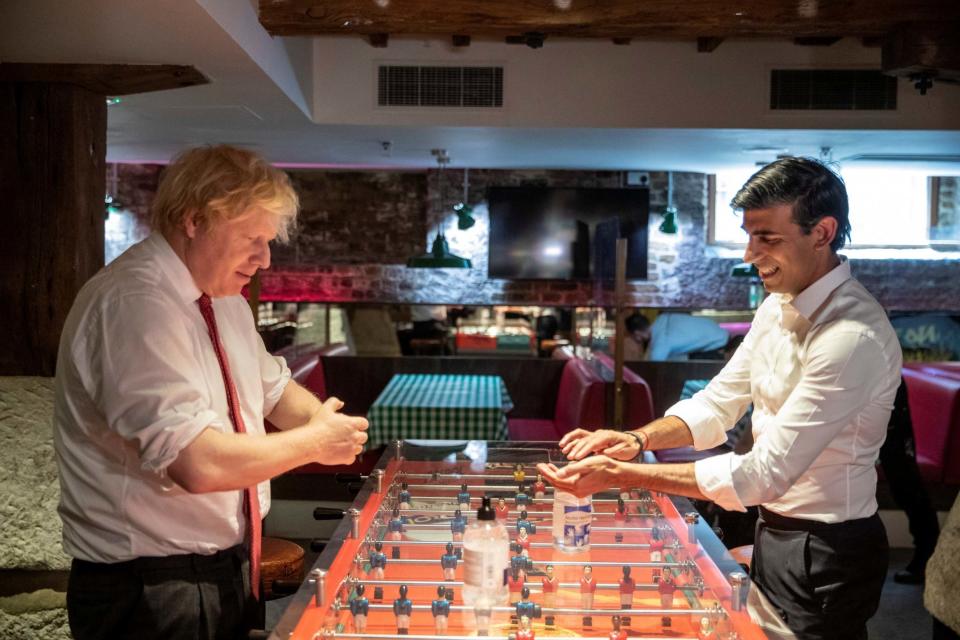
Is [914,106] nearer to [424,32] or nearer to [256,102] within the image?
[424,32]

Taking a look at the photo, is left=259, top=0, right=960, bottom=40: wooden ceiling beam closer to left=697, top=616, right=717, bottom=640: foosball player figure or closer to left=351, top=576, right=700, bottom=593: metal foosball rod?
left=351, top=576, right=700, bottom=593: metal foosball rod

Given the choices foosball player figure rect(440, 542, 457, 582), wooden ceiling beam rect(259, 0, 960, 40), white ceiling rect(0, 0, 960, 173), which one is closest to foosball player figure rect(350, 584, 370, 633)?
foosball player figure rect(440, 542, 457, 582)

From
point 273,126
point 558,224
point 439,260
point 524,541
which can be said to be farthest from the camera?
point 558,224

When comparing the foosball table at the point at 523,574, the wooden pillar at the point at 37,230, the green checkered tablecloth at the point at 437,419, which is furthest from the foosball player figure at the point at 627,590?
the green checkered tablecloth at the point at 437,419

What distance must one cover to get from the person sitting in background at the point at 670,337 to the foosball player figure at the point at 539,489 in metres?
4.61

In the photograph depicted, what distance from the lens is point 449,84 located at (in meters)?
5.82

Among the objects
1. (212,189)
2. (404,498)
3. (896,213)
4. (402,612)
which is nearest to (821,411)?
(402,612)

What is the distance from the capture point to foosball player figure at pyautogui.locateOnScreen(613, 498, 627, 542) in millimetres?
2439

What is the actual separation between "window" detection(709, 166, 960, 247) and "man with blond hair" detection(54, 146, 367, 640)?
789 cm

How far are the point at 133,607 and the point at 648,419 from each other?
413 cm

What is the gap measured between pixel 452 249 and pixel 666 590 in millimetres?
7452

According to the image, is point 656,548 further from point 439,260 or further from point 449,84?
point 439,260

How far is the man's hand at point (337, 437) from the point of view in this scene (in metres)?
2.06

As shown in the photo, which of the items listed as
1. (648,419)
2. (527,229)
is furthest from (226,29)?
(527,229)
